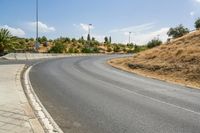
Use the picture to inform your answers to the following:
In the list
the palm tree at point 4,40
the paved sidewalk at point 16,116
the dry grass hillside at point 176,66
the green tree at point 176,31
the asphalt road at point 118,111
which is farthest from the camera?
the green tree at point 176,31

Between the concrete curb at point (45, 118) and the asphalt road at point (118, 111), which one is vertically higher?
the concrete curb at point (45, 118)

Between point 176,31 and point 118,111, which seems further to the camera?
point 176,31

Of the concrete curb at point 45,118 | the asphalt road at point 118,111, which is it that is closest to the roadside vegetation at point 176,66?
the asphalt road at point 118,111

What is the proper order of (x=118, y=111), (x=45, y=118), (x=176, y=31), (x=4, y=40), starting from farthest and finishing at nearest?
1. (x=176, y=31)
2. (x=4, y=40)
3. (x=118, y=111)
4. (x=45, y=118)

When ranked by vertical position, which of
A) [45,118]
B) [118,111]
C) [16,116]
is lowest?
[118,111]

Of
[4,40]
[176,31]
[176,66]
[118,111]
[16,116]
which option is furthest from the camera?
[176,31]

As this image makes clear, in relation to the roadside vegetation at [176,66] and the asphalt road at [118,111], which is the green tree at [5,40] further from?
the asphalt road at [118,111]

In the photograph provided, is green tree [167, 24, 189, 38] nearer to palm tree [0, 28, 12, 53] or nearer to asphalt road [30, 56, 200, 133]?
palm tree [0, 28, 12, 53]

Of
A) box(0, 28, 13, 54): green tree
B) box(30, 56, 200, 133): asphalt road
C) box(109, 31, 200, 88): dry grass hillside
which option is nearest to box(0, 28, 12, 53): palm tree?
box(0, 28, 13, 54): green tree

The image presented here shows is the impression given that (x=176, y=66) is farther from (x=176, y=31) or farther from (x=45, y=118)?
(x=176, y=31)

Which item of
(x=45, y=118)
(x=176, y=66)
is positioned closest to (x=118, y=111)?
(x=45, y=118)

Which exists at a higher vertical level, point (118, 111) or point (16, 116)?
point (16, 116)

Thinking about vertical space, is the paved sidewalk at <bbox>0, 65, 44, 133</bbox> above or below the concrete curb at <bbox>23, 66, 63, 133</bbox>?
above

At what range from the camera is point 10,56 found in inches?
1747
